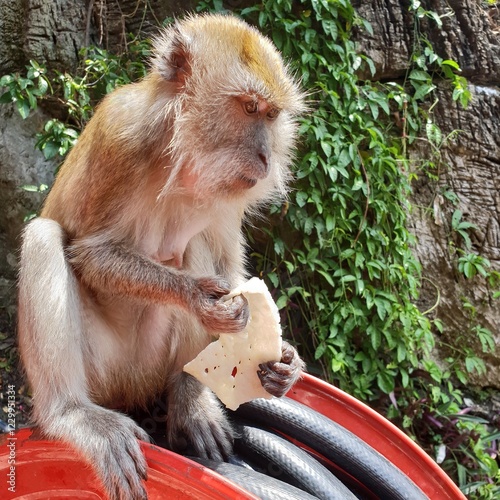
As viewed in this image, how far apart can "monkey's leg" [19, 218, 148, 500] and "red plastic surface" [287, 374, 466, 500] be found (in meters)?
0.95

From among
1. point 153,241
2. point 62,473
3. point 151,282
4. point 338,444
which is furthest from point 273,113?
point 62,473

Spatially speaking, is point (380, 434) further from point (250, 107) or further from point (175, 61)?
point (175, 61)

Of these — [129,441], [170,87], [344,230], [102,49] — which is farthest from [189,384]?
[102,49]

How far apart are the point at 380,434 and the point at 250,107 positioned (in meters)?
1.66

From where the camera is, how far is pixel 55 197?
3.12 metres

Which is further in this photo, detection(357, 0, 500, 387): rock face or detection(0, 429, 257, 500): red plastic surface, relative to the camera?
detection(357, 0, 500, 387): rock face

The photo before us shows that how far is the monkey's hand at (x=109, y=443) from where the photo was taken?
2.29 metres

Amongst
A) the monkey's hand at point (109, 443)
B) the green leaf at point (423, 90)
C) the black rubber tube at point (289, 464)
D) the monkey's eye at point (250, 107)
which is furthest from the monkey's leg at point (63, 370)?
the green leaf at point (423, 90)

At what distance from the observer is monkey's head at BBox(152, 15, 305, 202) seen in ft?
8.91

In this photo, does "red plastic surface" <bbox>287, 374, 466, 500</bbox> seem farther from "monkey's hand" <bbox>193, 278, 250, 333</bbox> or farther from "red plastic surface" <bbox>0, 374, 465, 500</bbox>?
"monkey's hand" <bbox>193, 278, 250, 333</bbox>

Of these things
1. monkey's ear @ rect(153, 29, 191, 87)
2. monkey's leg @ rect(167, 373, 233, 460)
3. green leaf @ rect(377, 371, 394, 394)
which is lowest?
green leaf @ rect(377, 371, 394, 394)

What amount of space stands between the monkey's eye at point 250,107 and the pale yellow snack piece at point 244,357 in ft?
2.49

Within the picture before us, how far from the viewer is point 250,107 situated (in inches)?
107

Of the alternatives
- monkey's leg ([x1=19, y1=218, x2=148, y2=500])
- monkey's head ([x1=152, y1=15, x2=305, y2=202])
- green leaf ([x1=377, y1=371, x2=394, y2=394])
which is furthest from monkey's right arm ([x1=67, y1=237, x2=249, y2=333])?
green leaf ([x1=377, y1=371, x2=394, y2=394])
